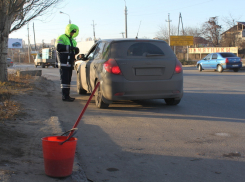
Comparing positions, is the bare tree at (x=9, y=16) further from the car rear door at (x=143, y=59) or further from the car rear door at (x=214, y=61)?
the car rear door at (x=214, y=61)

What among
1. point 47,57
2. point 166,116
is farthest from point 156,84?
point 47,57

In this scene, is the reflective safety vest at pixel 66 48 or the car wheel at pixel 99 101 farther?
the reflective safety vest at pixel 66 48

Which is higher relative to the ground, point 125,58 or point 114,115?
point 125,58

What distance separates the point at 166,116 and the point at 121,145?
2341mm

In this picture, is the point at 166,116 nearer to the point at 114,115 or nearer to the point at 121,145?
the point at 114,115

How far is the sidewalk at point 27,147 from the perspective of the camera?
326 centimetres

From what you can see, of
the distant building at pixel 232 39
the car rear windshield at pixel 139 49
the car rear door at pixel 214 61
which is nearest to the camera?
the car rear windshield at pixel 139 49

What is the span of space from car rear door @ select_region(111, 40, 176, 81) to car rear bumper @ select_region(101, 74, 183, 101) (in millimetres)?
116

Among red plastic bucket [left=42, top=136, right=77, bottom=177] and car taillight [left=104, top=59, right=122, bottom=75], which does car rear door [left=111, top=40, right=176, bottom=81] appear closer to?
car taillight [left=104, top=59, right=122, bottom=75]

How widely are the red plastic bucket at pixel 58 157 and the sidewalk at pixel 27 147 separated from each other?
0.07 meters

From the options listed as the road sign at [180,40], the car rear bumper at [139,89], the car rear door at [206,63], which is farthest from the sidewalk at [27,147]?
the road sign at [180,40]

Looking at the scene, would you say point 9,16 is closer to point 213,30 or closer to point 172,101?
point 172,101

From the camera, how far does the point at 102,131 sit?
5621 mm

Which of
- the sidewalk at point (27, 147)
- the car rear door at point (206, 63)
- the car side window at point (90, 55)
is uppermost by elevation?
the car side window at point (90, 55)
